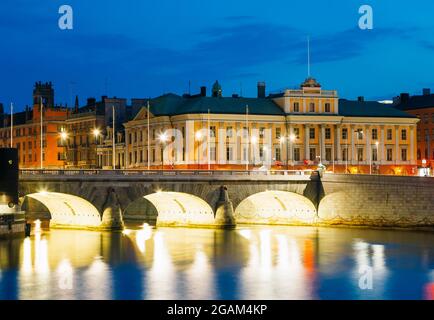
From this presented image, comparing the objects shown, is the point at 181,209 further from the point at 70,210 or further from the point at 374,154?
the point at 374,154

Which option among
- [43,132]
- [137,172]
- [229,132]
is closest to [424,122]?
[229,132]

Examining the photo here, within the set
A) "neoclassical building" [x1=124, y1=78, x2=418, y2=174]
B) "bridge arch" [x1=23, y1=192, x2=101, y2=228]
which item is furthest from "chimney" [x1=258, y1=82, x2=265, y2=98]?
"bridge arch" [x1=23, y1=192, x2=101, y2=228]

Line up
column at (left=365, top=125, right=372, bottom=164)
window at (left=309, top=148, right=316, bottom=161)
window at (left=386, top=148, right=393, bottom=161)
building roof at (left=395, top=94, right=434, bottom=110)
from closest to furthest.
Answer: window at (left=309, top=148, right=316, bottom=161)
column at (left=365, top=125, right=372, bottom=164)
window at (left=386, top=148, right=393, bottom=161)
building roof at (left=395, top=94, right=434, bottom=110)

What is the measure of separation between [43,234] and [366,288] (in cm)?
4008

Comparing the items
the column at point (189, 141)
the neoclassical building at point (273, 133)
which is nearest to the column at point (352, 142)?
the neoclassical building at point (273, 133)

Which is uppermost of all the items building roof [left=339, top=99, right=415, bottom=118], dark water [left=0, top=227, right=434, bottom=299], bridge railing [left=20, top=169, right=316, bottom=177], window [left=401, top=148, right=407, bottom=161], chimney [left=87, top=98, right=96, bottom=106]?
chimney [left=87, top=98, right=96, bottom=106]

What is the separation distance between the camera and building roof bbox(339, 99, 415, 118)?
14175cm

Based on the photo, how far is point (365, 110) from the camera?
143000mm

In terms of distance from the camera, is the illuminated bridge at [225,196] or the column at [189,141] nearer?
the illuminated bridge at [225,196]

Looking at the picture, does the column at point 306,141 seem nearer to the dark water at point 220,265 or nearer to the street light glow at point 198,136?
the street light glow at point 198,136

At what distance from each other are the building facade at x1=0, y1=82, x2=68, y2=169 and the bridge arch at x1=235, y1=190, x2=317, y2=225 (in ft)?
202

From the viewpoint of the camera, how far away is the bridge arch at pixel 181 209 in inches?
3878

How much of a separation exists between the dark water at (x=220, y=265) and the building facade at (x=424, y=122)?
214ft

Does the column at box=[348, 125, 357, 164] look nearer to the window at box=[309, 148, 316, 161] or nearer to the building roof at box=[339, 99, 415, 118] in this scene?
the building roof at box=[339, 99, 415, 118]
